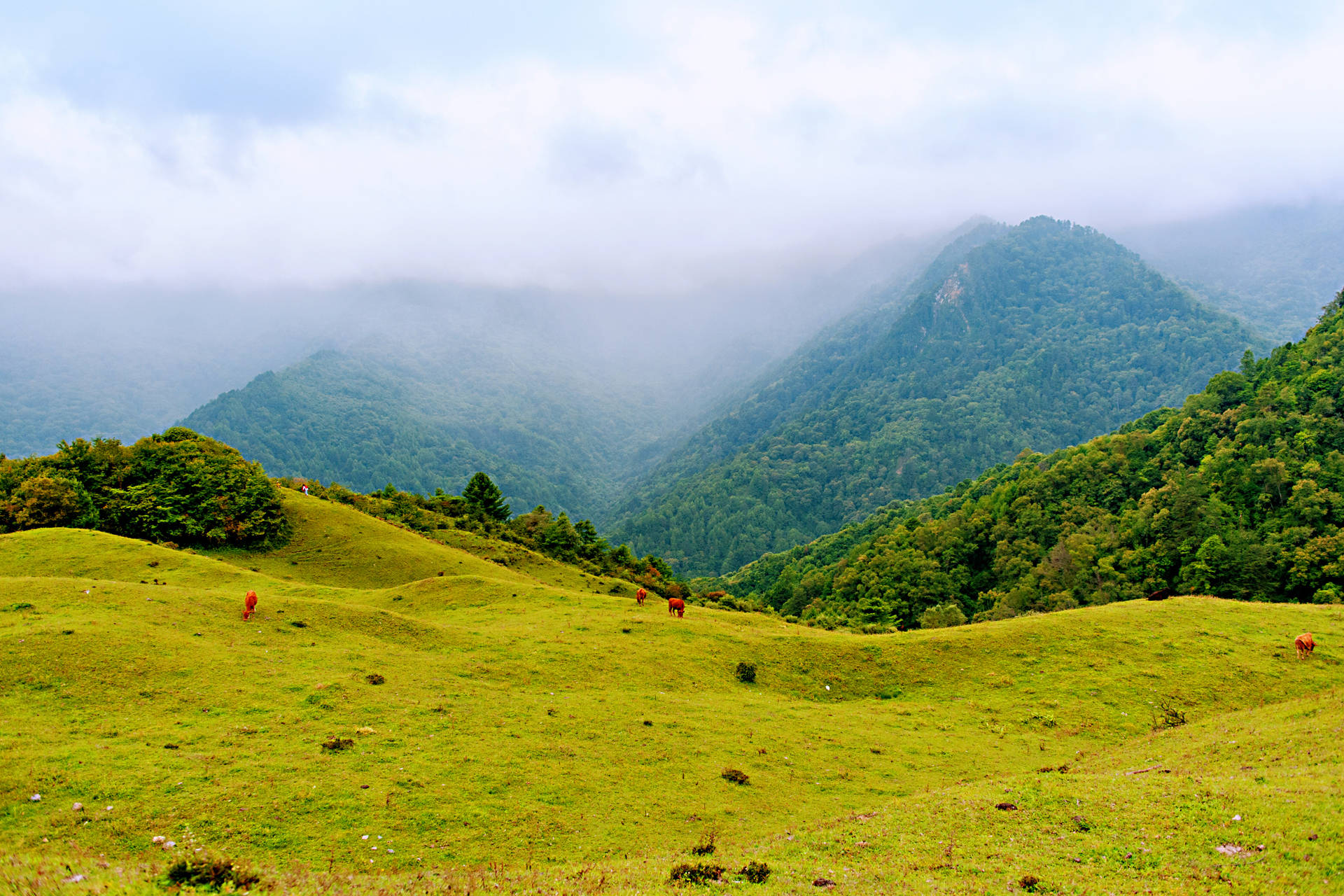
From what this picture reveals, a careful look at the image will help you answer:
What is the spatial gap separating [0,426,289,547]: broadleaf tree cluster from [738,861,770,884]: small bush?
146ft

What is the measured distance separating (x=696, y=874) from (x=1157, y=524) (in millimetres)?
90733

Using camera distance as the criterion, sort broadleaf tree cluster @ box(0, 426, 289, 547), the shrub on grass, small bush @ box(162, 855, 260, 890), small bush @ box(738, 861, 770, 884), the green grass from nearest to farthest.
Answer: small bush @ box(162, 855, 260, 890) < small bush @ box(738, 861, 770, 884) < the green grass < the shrub on grass < broadleaf tree cluster @ box(0, 426, 289, 547)

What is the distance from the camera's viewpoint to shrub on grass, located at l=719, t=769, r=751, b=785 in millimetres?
18719

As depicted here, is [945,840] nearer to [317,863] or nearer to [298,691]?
[317,863]

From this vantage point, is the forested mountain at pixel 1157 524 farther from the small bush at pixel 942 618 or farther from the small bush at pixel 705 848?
the small bush at pixel 705 848

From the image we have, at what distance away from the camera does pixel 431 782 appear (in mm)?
16312

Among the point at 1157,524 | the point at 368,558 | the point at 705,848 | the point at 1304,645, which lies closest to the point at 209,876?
the point at 705,848

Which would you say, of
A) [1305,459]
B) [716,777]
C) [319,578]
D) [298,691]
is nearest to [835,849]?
[716,777]

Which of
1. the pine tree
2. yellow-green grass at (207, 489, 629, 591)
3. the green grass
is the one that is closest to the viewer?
the green grass

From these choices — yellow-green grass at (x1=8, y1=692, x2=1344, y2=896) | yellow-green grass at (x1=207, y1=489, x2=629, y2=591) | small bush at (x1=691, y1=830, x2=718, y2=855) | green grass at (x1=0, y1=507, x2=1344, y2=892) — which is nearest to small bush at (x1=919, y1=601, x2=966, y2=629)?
green grass at (x1=0, y1=507, x2=1344, y2=892)

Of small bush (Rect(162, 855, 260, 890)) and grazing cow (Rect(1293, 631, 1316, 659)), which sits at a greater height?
grazing cow (Rect(1293, 631, 1316, 659))

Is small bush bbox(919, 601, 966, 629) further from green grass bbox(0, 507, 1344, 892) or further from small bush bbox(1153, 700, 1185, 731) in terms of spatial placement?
small bush bbox(1153, 700, 1185, 731)

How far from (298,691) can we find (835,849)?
17.5 metres

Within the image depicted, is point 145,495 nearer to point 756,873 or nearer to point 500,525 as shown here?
point 500,525
